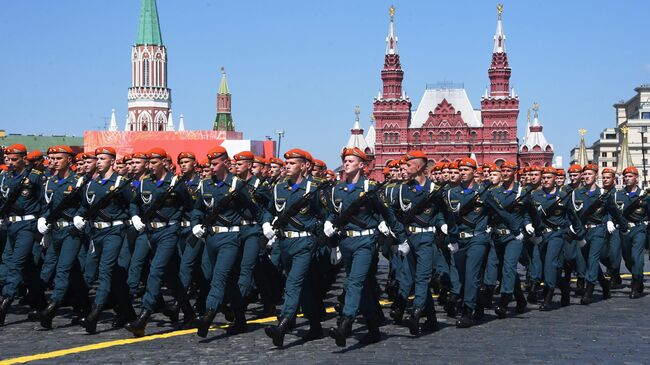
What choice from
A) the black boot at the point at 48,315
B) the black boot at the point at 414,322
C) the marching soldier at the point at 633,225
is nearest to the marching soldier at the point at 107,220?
the black boot at the point at 48,315

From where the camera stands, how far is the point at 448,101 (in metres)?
124

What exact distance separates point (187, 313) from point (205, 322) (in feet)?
4.23

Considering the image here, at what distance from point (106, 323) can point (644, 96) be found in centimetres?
15501

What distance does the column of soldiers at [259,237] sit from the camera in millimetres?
10414

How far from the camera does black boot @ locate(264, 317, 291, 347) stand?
9.88 m

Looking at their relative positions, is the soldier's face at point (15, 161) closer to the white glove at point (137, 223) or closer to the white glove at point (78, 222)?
the white glove at point (78, 222)

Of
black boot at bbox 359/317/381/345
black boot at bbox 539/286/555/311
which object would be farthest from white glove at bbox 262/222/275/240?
black boot at bbox 539/286/555/311

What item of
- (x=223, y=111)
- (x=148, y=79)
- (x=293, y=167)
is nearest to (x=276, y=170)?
(x=293, y=167)

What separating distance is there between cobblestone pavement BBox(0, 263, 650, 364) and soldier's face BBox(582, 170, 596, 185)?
284 centimetres

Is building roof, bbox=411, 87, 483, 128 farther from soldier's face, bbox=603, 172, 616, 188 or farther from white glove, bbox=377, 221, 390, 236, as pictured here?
white glove, bbox=377, 221, 390, 236

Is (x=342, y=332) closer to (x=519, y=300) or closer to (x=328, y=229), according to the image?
(x=328, y=229)

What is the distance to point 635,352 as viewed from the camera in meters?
10.1

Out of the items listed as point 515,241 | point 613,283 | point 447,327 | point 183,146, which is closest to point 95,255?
point 447,327

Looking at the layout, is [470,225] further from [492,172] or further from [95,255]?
[95,255]
